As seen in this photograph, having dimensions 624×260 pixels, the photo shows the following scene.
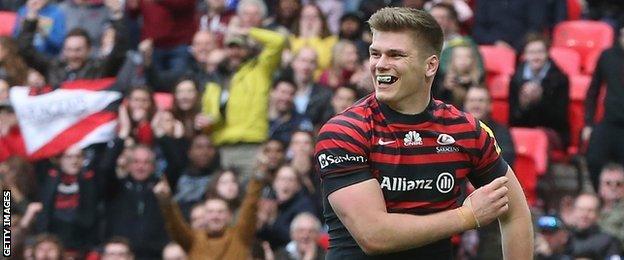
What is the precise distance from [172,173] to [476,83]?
2658 millimetres

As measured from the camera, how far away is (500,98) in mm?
14258

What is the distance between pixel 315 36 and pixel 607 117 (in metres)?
2.98

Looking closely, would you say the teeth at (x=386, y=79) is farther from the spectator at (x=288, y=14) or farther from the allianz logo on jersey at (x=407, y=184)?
the spectator at (x=288, y=14)

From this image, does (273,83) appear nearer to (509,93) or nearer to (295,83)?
(295,83)

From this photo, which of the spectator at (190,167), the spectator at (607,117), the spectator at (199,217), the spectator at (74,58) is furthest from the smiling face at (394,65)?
the spectator at (74,58)

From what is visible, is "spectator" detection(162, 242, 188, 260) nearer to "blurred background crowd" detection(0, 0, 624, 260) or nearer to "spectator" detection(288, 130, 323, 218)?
"blurred background crowd" detection(0, 0, 624, 260)

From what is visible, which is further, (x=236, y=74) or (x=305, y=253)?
(x=236, y=74)

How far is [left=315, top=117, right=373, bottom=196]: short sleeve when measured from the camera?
18.3ft

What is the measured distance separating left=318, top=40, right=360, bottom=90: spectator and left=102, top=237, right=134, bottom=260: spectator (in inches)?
107

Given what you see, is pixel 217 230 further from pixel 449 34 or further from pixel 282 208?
pixel 449 34

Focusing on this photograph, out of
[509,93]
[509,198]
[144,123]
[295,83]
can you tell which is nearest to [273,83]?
[295,83]

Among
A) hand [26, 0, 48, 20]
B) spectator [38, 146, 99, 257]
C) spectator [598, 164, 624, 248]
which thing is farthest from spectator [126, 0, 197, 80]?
spectator [598, 164, 624, 248]

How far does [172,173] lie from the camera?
44.4 ft

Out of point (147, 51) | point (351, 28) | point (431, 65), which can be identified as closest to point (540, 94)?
point (351, 28)
